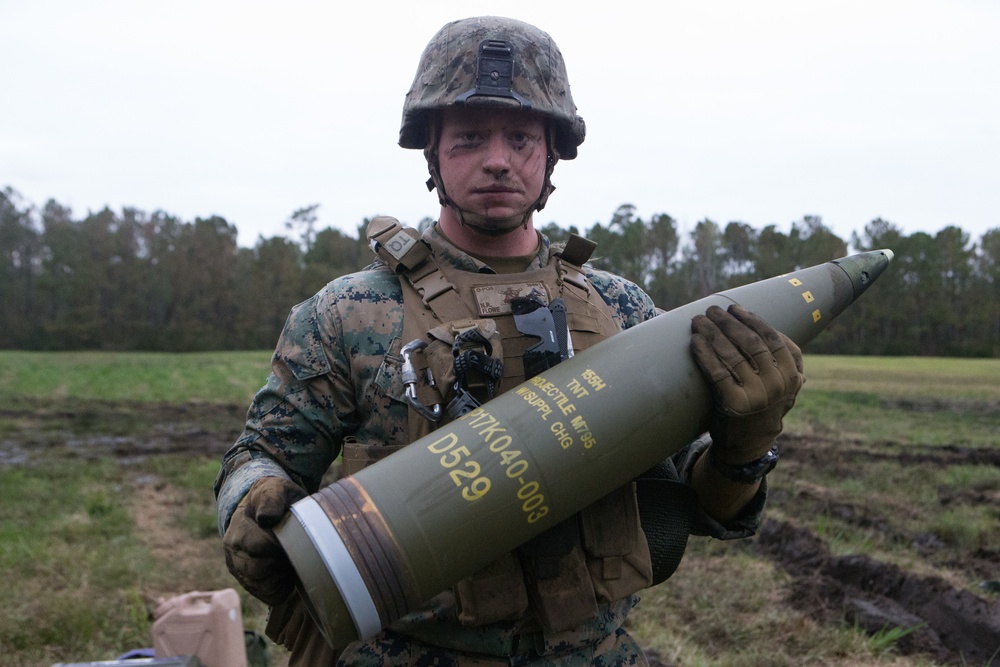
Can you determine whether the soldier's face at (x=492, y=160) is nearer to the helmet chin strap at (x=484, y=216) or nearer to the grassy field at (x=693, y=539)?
the helmet chin strap at (x=484, y=216)

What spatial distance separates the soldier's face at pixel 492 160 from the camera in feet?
7.92

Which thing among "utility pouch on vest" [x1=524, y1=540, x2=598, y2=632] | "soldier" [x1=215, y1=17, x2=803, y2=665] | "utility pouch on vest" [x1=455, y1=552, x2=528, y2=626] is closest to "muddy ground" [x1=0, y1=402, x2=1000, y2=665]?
"soldier" [x1=215, y1=17, x2=803, y2=665]

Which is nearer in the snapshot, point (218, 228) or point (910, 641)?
point (910, 641)

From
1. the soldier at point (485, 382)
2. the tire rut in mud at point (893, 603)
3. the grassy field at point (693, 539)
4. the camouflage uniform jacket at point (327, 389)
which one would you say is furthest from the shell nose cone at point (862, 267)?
the tire rut in mud at point (893, 603)

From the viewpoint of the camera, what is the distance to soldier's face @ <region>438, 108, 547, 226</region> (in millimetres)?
2414

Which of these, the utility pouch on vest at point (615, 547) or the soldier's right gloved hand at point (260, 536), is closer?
the soldier's right gloved hand at point (260, 536)

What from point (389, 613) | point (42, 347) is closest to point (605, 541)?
point (389, 613)

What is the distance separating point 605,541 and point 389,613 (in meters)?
0.63

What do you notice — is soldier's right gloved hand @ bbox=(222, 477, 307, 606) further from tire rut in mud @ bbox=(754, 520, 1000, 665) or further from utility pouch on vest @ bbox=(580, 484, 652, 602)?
tire rut in mud @ bbox=(754, 520, 1000, 665)

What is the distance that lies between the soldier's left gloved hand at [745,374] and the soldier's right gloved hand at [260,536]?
1096 millimetres

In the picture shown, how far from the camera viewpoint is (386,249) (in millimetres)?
2426

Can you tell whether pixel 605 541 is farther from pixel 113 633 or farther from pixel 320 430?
pixel 113 633

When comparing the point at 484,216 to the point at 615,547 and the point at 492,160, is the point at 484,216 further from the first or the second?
the point at 615,547

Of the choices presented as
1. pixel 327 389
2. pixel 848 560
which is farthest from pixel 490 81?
pixel 848 560
